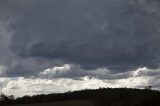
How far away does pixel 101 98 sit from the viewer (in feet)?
490

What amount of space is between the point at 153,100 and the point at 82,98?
1018 inches

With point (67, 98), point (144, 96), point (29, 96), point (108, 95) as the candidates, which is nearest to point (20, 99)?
point (29, 96)

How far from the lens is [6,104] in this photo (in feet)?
521

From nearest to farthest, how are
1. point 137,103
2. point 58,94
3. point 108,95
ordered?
point 137,103
point 108,95
point 58,94

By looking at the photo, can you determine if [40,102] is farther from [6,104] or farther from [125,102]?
[125,102]

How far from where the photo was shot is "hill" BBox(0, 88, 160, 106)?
140125mm

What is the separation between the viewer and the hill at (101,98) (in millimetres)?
140125

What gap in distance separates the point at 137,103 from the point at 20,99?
156ft

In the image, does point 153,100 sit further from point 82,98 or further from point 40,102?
point 40,102

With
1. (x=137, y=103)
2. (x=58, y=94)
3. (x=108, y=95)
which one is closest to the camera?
(x=137, y=103)

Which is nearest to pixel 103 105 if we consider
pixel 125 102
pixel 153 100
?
pixel 125 102

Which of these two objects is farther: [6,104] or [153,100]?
[6,104]

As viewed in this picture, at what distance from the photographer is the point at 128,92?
154 metres

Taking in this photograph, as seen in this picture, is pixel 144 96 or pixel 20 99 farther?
pixel 20 99
